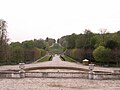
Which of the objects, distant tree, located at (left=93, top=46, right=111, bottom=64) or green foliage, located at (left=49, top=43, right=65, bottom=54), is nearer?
distant tree, located at (left=93, top=46, right=111, bottom=64)

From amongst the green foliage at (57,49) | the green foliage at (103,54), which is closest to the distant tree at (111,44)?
the green foliage at (103,54)

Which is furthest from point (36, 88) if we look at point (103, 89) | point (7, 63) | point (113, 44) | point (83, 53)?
point (83, 53)

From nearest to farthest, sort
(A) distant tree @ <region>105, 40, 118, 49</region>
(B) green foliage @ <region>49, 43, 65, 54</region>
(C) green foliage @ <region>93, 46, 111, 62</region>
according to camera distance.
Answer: (C) green foliage @ <region>93, 46, 111, 62</region> → (A) distant tree @ <region>105, 40, 118, 49</region> → (B) green foliage @ <region>49, 43, 65, 54</region>

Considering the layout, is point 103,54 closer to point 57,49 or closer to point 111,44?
point 111,44

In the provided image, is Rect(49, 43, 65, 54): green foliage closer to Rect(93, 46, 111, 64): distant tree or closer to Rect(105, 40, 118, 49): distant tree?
Rect(105, 40, 118, 49): distant tree

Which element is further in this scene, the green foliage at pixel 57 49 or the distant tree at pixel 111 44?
the green foliage at pixel 57 49

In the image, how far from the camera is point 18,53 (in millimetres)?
58500

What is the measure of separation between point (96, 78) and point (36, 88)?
8.58 metres

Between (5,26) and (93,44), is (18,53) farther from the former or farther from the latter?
(93,44)

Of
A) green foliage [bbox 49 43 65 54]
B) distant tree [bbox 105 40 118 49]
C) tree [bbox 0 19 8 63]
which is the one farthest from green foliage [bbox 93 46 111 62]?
green foliage [bbox 49 43 65 54]

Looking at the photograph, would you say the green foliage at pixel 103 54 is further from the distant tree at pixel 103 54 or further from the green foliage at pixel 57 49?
the green foliage at pixel 57 49

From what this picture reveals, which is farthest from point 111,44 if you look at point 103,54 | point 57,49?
point 57,49

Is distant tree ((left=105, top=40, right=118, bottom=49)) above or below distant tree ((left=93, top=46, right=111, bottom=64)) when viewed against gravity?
above

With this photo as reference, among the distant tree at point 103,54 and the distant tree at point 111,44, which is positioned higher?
the distant tree at point 111,44
